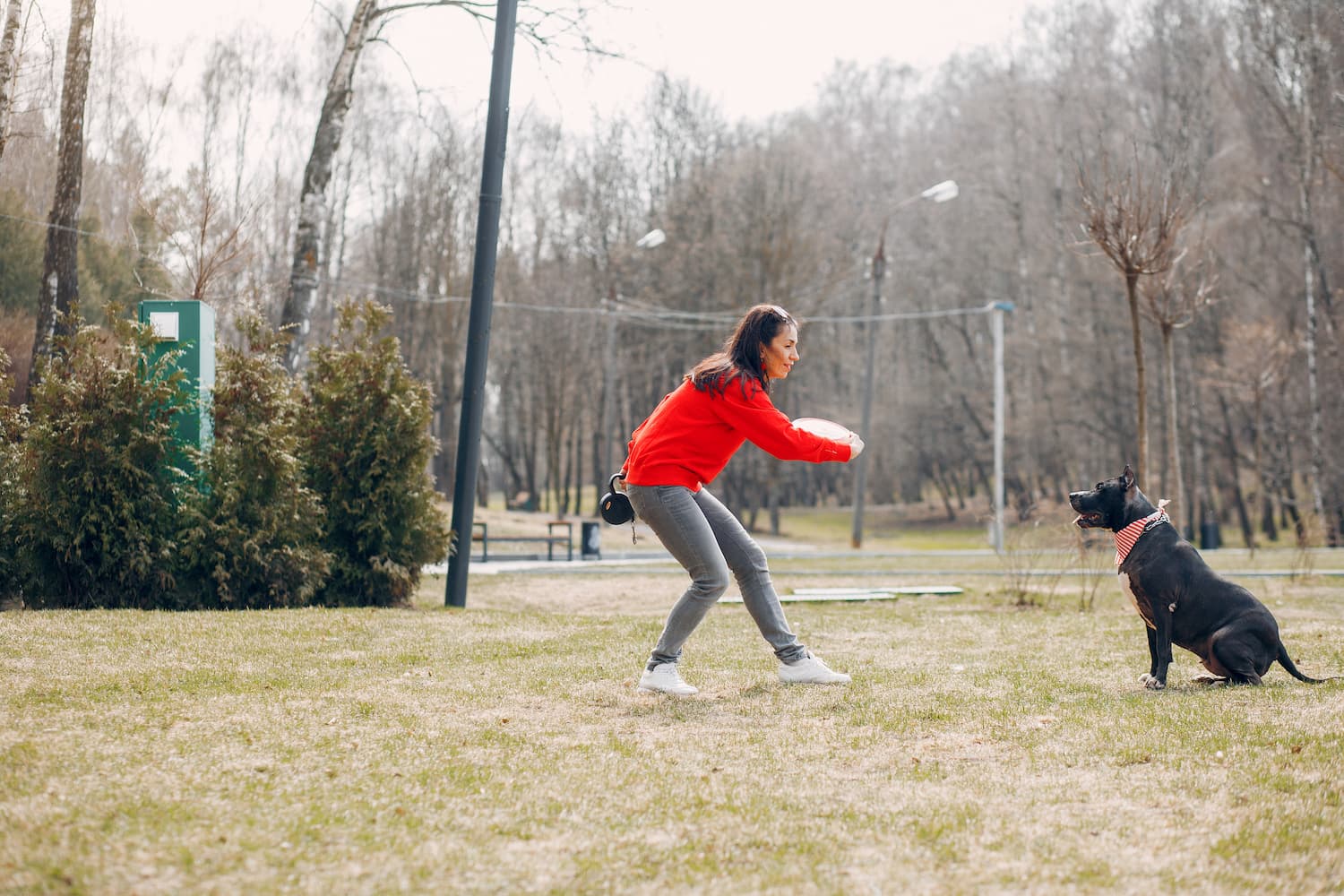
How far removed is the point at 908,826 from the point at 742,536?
2490mm

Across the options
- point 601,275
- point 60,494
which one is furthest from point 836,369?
point 60,494

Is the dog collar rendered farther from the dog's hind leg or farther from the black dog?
the dog's hind leg

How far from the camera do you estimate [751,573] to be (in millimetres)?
6395

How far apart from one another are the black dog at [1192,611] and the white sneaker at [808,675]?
166cm

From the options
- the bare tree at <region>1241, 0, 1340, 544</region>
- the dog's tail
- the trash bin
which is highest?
the bare tree at <region>1241, 0, 1340, 544</region>

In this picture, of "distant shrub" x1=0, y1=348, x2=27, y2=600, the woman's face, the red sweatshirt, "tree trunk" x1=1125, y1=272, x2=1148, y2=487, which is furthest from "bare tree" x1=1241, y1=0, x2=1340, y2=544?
"distant shrub" x1=0, y1=348, x2=27, y2=600

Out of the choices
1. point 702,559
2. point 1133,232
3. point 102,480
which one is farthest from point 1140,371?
point 102,480

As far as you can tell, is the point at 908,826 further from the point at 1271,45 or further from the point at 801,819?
the point at 1271,45

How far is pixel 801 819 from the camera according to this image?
159 inches

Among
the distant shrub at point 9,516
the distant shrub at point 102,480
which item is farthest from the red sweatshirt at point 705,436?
the distant shrub at point 9,516

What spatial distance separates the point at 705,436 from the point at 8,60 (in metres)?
11.4

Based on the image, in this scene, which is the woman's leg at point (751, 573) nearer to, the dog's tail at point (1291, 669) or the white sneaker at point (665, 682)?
the white sneaker at point (665, 682)

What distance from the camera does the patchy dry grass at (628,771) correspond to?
3527 mm

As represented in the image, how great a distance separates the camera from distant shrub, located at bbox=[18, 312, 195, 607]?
9.59 meters
